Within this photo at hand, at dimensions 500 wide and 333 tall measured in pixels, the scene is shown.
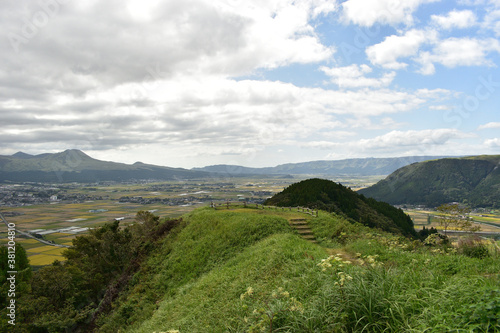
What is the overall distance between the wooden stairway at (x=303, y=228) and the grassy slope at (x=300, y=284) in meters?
0.67

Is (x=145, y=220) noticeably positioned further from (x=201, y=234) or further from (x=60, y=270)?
(x=201, y=234)

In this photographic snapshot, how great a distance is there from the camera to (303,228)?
75.7 feet

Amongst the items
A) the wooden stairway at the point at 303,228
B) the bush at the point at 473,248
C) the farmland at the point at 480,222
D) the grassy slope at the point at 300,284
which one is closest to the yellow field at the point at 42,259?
the grassy slope at the point at 300,284

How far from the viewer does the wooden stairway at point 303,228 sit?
2149 cm

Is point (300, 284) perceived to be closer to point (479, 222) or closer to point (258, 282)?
point (258, 282)

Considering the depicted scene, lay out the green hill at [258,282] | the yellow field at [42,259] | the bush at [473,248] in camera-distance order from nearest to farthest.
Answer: the green hill at [258,282] → the bush at [473,248] → the yellow field at [42,259]

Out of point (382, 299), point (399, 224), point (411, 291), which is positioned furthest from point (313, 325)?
point (399, 224)

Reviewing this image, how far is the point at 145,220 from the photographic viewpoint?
32.2m

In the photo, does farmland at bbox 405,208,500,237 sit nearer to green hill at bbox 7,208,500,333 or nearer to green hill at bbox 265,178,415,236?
green hill at bbox 265,178,415,236

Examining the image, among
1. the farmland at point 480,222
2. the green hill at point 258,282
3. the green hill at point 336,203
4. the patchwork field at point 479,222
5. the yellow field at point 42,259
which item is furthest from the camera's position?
the patchwork field at point 479,222

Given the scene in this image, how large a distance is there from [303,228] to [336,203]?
3380cm

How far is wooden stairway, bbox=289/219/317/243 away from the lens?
2149 cm

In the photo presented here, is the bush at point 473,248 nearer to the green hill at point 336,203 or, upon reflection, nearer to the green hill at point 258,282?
the green hill at point 258,282

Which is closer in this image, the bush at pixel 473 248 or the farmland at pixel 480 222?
the bush at pixel 473 248
